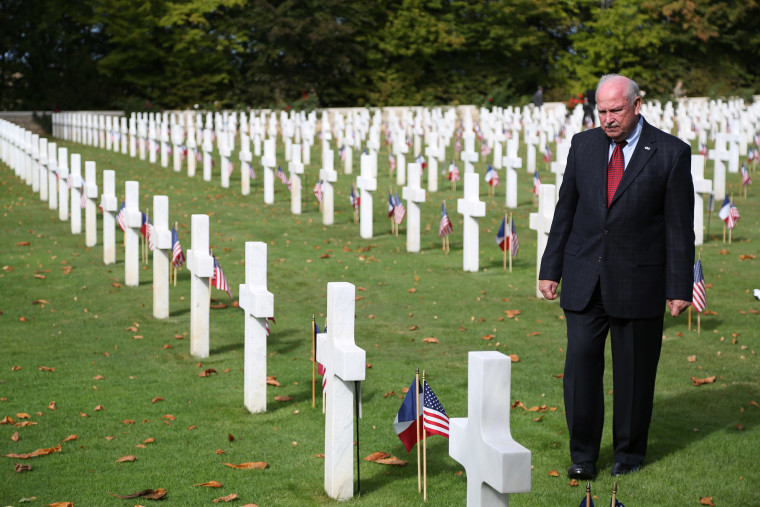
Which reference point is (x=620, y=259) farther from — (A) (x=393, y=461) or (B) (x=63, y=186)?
(B) (x=63, y=186)

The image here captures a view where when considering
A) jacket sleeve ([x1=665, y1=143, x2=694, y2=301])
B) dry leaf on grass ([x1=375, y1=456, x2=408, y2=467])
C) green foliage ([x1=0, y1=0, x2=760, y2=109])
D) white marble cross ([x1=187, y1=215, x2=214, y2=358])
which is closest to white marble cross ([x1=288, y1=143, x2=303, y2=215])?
white marble cross ([x1=187, y1=215, x2=214, y2=358])

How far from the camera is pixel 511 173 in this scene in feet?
58.0

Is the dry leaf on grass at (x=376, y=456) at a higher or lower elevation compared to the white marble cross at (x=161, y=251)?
lower

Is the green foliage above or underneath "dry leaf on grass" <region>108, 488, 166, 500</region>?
above

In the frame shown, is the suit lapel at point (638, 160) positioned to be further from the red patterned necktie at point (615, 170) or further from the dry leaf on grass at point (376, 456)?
the dry leaf on grass at point (376, 456)

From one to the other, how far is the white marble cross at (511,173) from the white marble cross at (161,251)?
27.8ft

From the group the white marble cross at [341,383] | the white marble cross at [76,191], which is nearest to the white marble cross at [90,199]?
the white marble cross at [76,191]

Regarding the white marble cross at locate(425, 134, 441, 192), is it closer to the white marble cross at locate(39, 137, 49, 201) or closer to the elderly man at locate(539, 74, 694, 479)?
the white marble cross at locate(39, 137, 49, 201)

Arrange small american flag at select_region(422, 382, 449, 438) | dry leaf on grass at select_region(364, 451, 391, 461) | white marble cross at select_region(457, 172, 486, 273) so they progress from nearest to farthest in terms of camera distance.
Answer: small american flag at select_region(422, 382, 449, 438) → dry leaf on grass at select_region(364, 451, 391, 461) → white marble cross at select_region(457, 172, 486, 273)

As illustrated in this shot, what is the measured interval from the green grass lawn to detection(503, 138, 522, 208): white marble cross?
2.39 m

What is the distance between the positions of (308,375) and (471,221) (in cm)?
521

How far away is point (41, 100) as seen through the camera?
153 ft

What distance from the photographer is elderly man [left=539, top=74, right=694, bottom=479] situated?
5.45m

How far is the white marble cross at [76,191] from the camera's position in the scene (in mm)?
14938
